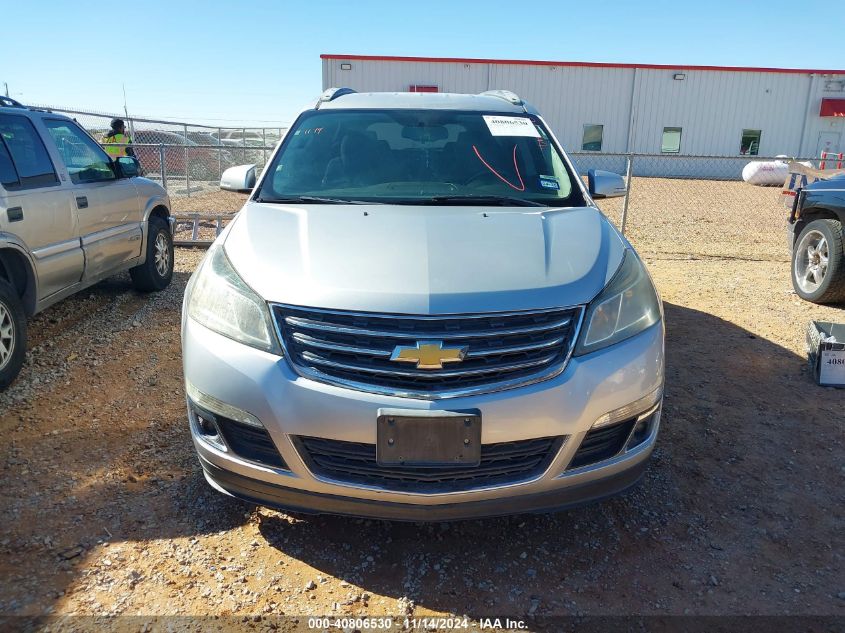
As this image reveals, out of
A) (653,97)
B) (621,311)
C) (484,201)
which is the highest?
(653,97)

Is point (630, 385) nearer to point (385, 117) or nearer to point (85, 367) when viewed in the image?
point (385, 117)

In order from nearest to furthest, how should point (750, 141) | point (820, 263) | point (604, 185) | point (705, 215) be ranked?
point (604, 185) → point (820, 263) → point (705, 215) → point (750, 141)

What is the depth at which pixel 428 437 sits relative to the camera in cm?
214

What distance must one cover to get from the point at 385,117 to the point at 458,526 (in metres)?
2.44

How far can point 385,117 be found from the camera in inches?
152

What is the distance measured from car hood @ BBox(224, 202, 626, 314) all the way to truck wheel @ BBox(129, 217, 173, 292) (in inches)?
146

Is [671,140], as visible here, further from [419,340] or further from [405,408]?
[405,408]

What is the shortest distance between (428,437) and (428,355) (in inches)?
10.9

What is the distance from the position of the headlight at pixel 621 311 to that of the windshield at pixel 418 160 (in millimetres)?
821

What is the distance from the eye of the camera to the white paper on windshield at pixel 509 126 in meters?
3.78

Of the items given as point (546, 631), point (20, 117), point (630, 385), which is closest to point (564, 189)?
point (630, 385)

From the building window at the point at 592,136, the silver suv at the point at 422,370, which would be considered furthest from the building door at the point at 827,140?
the silver suv at the point at 422,370

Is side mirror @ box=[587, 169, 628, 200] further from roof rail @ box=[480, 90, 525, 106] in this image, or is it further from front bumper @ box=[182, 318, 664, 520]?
front bumper @ box=[182, 318, 664, 520]

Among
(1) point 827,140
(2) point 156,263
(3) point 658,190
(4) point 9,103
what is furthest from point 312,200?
(1) point 827,140
